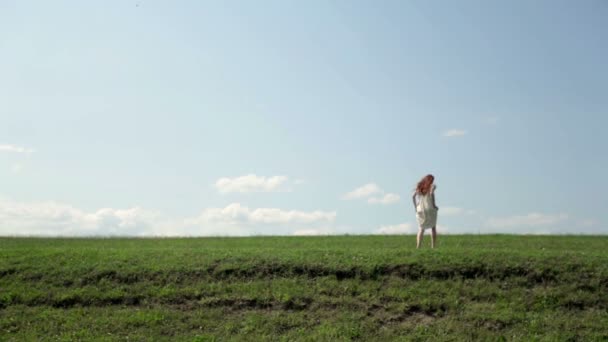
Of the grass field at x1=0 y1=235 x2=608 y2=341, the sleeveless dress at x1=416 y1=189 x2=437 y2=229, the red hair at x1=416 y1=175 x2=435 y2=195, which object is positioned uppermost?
the red hair at x1=416 y1=175 x2=435 y2=195

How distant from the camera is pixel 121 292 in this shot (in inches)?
765

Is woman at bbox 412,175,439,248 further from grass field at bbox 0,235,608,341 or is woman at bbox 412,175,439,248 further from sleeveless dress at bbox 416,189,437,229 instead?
grass field at bbox 0,235,608,341

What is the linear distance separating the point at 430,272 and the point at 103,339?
389 inches

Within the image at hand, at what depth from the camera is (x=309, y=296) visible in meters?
17.9

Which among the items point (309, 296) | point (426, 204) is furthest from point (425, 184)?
point (309, 296)

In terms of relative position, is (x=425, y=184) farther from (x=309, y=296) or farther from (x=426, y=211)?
(x=309, y=296)

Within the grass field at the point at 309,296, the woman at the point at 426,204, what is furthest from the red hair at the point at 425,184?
the grass field at the point at 309,296

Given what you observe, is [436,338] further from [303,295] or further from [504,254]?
[504,254]

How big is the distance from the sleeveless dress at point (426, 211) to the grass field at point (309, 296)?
225cm

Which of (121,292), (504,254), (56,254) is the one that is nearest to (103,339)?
(121,292)

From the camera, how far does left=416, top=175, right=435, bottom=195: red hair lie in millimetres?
23344

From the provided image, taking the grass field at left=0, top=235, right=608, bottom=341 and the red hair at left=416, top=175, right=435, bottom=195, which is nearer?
the grass field at left=0, top=235, right=608, bottom=341

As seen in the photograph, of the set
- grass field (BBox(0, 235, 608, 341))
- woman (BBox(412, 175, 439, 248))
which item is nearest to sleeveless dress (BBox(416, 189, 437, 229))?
woman (BBox(412, 175, 439, 248))

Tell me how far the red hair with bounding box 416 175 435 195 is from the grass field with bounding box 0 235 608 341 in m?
2.82
